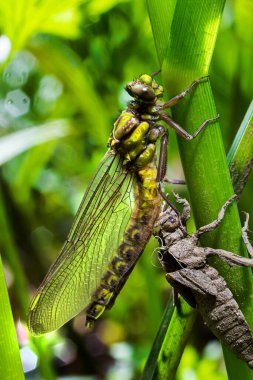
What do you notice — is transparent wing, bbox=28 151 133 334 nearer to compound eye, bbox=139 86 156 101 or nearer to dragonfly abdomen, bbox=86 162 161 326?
dragonfly abdomen, bbox=86 162 161 326

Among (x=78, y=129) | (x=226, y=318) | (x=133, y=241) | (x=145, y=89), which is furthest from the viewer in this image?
(x=78, y=129)

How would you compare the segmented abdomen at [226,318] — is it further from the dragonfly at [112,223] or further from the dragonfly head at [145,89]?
the dragonfly head at [145,89]

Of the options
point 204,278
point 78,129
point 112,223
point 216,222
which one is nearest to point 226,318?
point 204,278

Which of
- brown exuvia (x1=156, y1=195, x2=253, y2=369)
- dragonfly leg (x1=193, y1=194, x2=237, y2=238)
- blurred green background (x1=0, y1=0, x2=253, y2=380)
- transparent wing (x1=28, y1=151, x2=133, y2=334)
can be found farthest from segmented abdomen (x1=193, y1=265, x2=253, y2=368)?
blurred green background (x1=0, y1=0, x2=253, y2=380)

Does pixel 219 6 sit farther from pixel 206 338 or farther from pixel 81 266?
pixel 206 338

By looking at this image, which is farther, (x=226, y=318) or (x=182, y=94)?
(x=226, y=318)

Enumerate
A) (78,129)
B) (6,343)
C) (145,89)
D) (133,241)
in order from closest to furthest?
(6,343)
(145,89)
(133,241)
(78,129)

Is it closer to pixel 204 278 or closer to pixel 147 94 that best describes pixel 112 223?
Result: pixel 147 94
